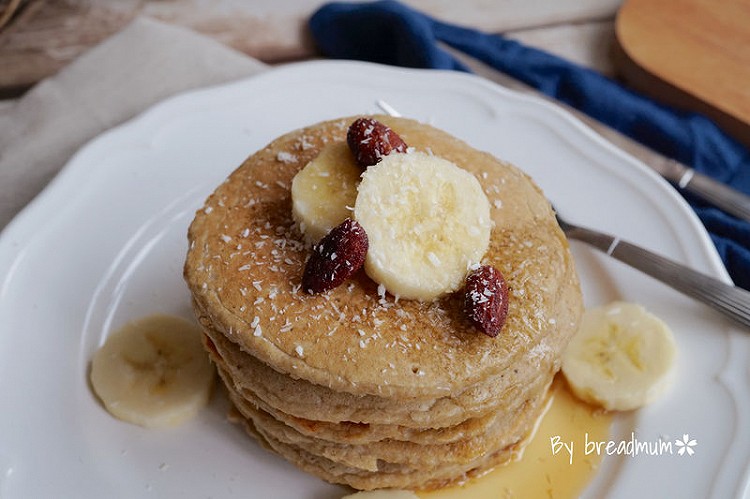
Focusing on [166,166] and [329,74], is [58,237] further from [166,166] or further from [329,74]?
[329,74]

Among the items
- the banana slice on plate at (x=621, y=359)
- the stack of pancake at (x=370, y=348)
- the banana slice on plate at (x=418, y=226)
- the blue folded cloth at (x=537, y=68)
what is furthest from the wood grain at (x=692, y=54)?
the banana slice on plate at (x=418, y=226)

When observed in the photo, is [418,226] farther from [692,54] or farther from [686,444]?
[692,54]

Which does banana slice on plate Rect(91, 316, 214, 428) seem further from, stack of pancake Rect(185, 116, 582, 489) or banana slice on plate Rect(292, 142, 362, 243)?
banana slice on plate Rect(292, 142, 362, 243)

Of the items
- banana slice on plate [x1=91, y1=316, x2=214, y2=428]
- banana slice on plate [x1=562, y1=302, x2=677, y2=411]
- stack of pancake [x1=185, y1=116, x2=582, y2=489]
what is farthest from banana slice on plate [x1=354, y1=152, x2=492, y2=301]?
banana slice on plate [x1=91, y1=316, x2=214, y2=428]

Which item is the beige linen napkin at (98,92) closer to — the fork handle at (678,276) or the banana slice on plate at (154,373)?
the banana slice on plate at (154,373)

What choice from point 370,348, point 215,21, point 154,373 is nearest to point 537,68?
point 215,21
